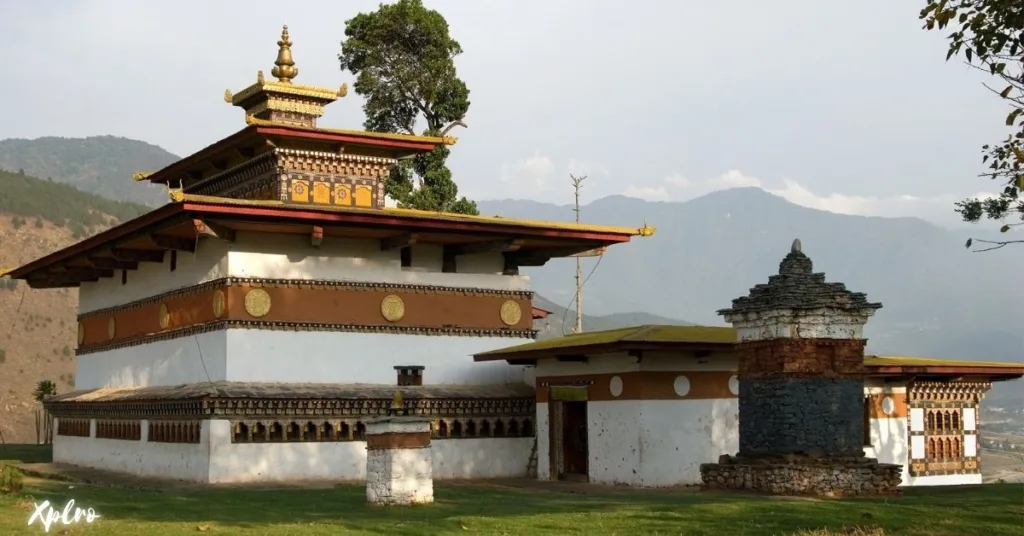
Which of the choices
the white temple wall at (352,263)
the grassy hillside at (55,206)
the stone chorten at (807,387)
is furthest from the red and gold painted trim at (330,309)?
the grassy hillside at (55,206)

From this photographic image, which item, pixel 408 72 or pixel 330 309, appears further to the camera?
pixel 408 72

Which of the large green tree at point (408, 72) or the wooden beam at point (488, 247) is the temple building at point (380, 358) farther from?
the large green tree at point (408, 72)

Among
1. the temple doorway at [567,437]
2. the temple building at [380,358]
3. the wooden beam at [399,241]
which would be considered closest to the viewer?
the temple building at [380,358]

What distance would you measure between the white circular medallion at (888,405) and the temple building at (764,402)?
0.8 inches

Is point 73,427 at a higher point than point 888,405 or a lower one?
lower

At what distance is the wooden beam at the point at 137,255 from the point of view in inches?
1120

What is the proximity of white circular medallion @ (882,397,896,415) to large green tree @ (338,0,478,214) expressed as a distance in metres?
18.9

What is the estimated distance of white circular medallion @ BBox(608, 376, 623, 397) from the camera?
24375mm

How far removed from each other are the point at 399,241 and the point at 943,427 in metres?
12.5

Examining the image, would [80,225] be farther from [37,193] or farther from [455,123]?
[455,123]

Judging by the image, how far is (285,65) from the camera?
31.9 metres

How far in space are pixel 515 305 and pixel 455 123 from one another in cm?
1555

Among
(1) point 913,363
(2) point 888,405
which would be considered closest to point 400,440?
(1) point 913,363

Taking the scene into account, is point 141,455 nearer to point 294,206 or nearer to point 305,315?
point 305,315
